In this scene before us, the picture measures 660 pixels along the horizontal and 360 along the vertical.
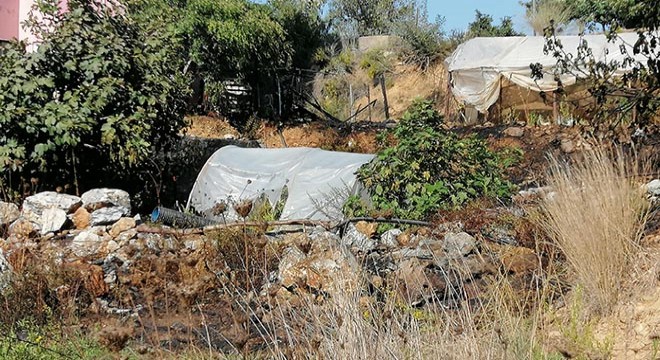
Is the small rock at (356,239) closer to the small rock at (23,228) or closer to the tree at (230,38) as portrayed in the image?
the small rock at (23,228)

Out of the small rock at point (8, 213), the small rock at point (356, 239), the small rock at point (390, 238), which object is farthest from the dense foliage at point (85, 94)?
the small rock at point (390, 238)

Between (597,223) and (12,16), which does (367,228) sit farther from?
(12,16)

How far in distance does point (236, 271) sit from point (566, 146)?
1050 cm

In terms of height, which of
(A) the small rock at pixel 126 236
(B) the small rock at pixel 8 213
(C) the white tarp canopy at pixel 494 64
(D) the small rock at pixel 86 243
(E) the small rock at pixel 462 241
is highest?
(C) the white tarp canopy at pixel 494 64

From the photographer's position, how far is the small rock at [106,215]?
30.4ft

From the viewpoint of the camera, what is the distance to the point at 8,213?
9164mm

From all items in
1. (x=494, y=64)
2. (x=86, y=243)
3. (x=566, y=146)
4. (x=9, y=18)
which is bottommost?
(x=86, y=243)

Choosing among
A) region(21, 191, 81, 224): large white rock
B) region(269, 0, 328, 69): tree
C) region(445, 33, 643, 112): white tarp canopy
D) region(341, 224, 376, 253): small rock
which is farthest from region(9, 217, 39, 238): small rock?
region(269, 0, 328, 69): tree

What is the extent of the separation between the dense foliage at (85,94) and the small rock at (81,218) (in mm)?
995

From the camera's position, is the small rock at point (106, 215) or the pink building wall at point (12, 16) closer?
the small rock at point (106, 215)

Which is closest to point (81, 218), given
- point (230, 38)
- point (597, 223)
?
point (597, 223)

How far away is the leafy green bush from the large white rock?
10.5 ft

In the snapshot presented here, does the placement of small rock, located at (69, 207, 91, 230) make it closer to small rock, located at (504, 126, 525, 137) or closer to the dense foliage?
the dense foliage

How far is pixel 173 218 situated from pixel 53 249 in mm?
2438
